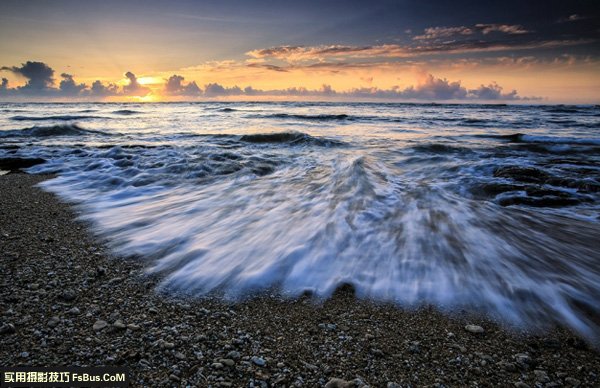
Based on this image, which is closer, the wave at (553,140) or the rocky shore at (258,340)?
the rocky shore at (258,340)

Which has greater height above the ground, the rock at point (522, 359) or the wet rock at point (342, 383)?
the wet rock at point (342, 383)

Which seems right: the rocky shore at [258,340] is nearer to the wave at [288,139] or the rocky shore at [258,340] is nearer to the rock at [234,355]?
the rock at [234,355]

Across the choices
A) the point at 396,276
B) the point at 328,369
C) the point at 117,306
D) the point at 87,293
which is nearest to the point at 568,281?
the point at 396,276

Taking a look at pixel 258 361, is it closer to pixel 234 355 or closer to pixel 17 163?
pixel 234 355

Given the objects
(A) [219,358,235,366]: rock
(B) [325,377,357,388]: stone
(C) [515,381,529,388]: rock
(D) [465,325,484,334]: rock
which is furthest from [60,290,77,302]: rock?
(C) [515,381,529,388]: rock

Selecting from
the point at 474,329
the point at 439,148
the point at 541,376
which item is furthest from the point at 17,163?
the point at 439,148

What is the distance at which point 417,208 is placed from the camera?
5816mm

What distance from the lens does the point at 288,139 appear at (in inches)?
622

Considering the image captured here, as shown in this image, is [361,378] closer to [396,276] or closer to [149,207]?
[396,276]

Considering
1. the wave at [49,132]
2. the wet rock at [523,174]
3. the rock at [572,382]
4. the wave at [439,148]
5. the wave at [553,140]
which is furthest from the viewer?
the wave at [49,132]

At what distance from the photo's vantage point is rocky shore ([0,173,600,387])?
220 centimetres

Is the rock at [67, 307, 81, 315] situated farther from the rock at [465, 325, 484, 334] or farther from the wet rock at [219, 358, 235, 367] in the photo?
the rock at [465, 325, 484, 334]

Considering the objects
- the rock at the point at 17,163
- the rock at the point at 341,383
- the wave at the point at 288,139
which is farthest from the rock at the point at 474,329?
the wave at the point at 288,139

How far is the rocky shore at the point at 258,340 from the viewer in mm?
2195
